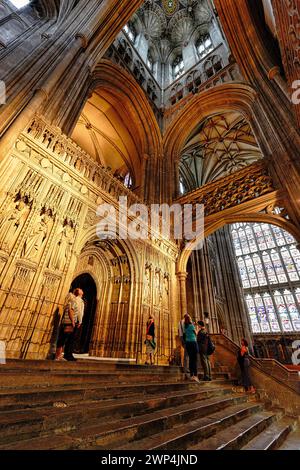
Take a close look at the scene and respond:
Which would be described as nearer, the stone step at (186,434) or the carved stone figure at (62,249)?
the stone step at (186,434)

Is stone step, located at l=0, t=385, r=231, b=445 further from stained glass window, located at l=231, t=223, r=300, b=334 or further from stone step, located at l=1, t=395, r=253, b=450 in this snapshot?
stained glass window, located at l=231, t=223, r=300, b=334

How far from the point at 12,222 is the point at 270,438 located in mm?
5401

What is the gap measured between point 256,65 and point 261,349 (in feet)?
62.5

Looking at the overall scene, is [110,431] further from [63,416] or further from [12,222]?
[12,222]

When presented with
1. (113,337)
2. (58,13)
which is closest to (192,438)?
(113,337)

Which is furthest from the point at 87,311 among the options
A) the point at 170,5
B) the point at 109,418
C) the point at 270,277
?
the point at 170,5

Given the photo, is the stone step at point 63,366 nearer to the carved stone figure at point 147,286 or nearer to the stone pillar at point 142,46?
the carved stone figure at point 147,286

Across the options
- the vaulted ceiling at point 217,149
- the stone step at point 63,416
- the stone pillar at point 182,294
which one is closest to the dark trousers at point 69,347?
the stone step at point 63,416

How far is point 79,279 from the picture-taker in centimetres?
772

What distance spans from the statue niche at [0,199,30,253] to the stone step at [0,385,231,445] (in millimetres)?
3181

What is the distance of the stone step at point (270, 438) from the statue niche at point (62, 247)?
4.36m

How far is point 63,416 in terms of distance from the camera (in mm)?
1777

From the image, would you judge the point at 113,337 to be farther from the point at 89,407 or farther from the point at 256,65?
the point at 256,65

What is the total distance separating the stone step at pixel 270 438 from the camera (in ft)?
7.21
